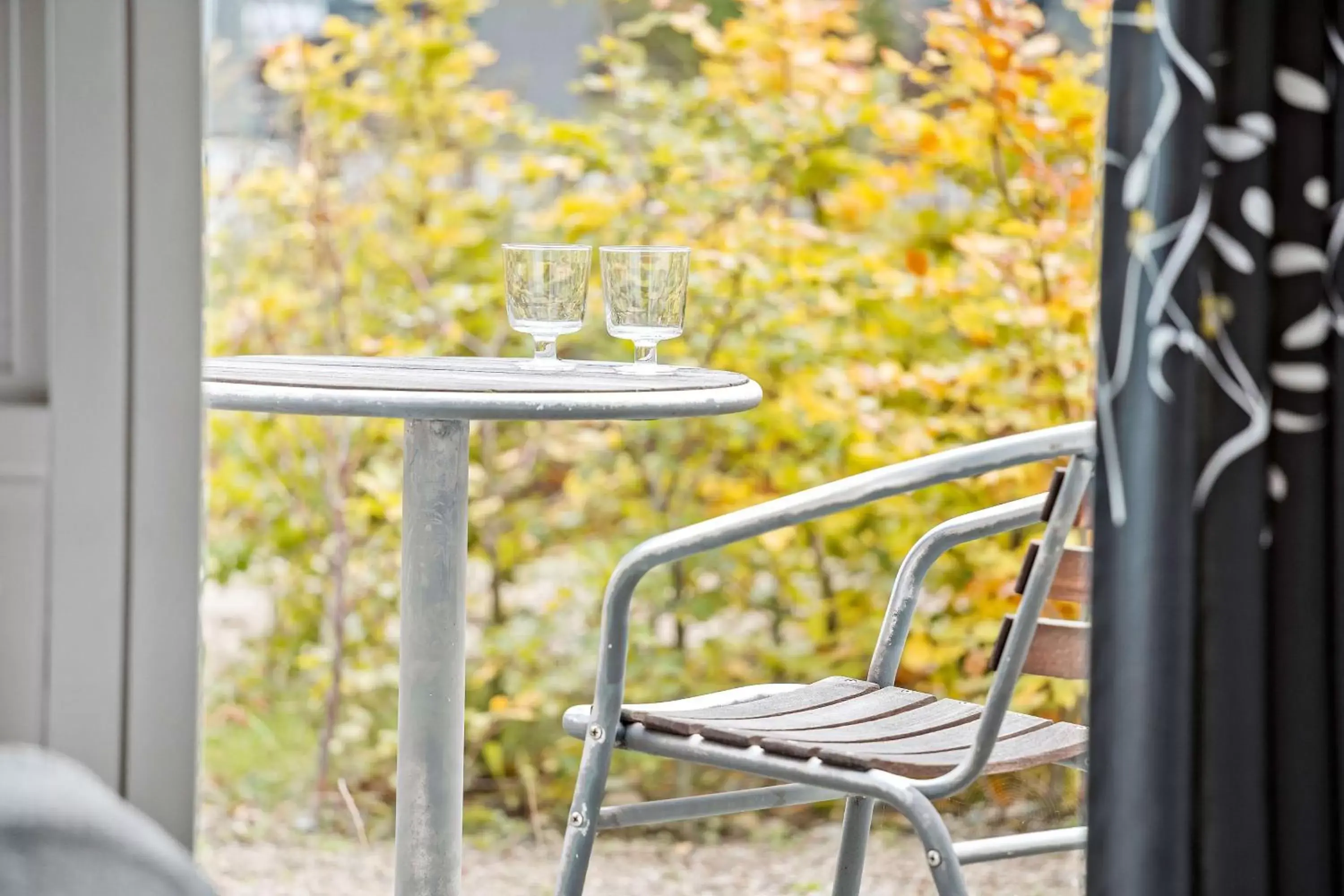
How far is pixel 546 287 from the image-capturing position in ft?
5.17

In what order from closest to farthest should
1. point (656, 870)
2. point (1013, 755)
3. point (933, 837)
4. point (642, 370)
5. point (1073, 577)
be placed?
point (933, 837) < point (1013, 755) < point (1073, 577) < point (642, 370) < point (656, 870)

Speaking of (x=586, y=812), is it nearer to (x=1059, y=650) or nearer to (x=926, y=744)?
(x=926, y=744)

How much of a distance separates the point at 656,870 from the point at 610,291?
142 centimetres

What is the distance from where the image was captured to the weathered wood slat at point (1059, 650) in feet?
4.55

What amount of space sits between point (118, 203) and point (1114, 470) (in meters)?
0.79

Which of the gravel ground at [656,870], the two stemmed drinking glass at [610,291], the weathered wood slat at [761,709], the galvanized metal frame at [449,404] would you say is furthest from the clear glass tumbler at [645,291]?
the gravel ground at [656,870]

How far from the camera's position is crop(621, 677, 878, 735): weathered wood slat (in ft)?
4.61

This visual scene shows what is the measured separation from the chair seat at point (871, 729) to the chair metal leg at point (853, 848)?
107 mm

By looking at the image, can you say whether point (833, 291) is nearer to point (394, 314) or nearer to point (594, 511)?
point (594, 511)

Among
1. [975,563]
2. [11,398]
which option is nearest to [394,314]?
[975,563]

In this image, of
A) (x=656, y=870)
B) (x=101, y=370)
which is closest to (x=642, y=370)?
(x=101, y=370)

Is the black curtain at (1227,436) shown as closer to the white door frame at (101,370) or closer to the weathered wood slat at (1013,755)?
the weathered wood slat at (1013,755)

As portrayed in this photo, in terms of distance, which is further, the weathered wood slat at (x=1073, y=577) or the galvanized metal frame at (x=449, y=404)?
the weathered wood slat at (x=1073, y=577)

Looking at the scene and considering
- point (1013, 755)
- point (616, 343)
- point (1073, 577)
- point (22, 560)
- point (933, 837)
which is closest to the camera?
point (22, 560)
